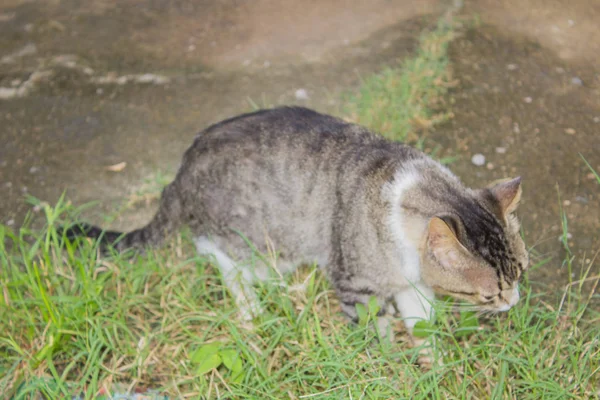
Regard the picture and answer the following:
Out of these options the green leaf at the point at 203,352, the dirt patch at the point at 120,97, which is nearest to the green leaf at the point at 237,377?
the green leaf at the point at 203,352

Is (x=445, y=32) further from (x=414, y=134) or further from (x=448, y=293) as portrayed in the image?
(x=448, y=293)

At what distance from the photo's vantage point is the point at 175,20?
4.97 meters

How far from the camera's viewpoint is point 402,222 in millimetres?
2533

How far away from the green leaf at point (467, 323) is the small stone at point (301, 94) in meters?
1.97

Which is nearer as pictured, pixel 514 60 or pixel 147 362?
pixel 147 362

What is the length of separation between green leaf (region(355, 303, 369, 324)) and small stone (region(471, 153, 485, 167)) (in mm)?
1334

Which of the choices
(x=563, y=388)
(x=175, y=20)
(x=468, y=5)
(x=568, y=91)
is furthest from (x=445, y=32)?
(x=563, y=388)

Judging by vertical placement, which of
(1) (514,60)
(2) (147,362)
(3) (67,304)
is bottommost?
(2) (147,362)

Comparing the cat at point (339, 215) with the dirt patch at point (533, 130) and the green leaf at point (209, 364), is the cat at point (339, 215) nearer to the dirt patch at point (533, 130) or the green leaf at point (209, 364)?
the green leaf at point (209, 364)

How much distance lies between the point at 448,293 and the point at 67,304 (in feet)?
5.58

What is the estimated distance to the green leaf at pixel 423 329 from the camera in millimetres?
2530

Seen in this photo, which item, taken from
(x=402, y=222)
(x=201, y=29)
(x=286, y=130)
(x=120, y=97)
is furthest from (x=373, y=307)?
(x=201, y=29)

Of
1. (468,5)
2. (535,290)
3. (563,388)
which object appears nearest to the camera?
(563,388)

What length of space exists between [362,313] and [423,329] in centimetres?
27
